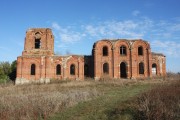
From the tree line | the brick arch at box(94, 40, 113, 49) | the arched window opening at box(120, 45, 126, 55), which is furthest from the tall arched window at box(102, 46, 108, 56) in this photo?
the tree line

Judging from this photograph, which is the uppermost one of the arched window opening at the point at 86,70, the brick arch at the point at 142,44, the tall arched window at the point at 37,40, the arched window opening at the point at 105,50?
the tall arched window at the point at 37,40

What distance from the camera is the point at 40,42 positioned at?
35.3 meters

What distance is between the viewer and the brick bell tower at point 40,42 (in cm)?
3462

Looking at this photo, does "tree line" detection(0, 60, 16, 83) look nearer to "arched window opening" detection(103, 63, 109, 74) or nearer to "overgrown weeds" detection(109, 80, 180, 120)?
"arched window opening" detection(103, 63, 109, 74)

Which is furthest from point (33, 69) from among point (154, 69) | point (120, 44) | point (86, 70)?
point (154, 69)

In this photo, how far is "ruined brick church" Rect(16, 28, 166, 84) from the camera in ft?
107

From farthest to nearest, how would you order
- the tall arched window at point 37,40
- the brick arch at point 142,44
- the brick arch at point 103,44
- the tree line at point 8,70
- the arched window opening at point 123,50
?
the tree line at point 8,70
the tall arched window at point 37,40
the arched window opening at point 123,50
the brick arch at point 142,44
the brick arch at point 103,44

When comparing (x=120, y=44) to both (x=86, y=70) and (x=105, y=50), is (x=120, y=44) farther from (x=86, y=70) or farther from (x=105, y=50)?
(x=86, y=70)

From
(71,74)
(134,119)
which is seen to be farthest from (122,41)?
(134,119)

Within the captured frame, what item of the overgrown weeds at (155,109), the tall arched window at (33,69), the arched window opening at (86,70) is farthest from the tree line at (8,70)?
the overgrown weeds at (155,109)

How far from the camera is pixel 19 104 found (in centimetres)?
1256

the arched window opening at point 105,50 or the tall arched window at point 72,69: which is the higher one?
the arched window opening at point 105,50

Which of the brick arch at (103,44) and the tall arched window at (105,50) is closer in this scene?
the brick arch at (103,44)

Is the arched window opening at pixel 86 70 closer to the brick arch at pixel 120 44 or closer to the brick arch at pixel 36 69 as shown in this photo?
the brick arch at pixel 120 44
